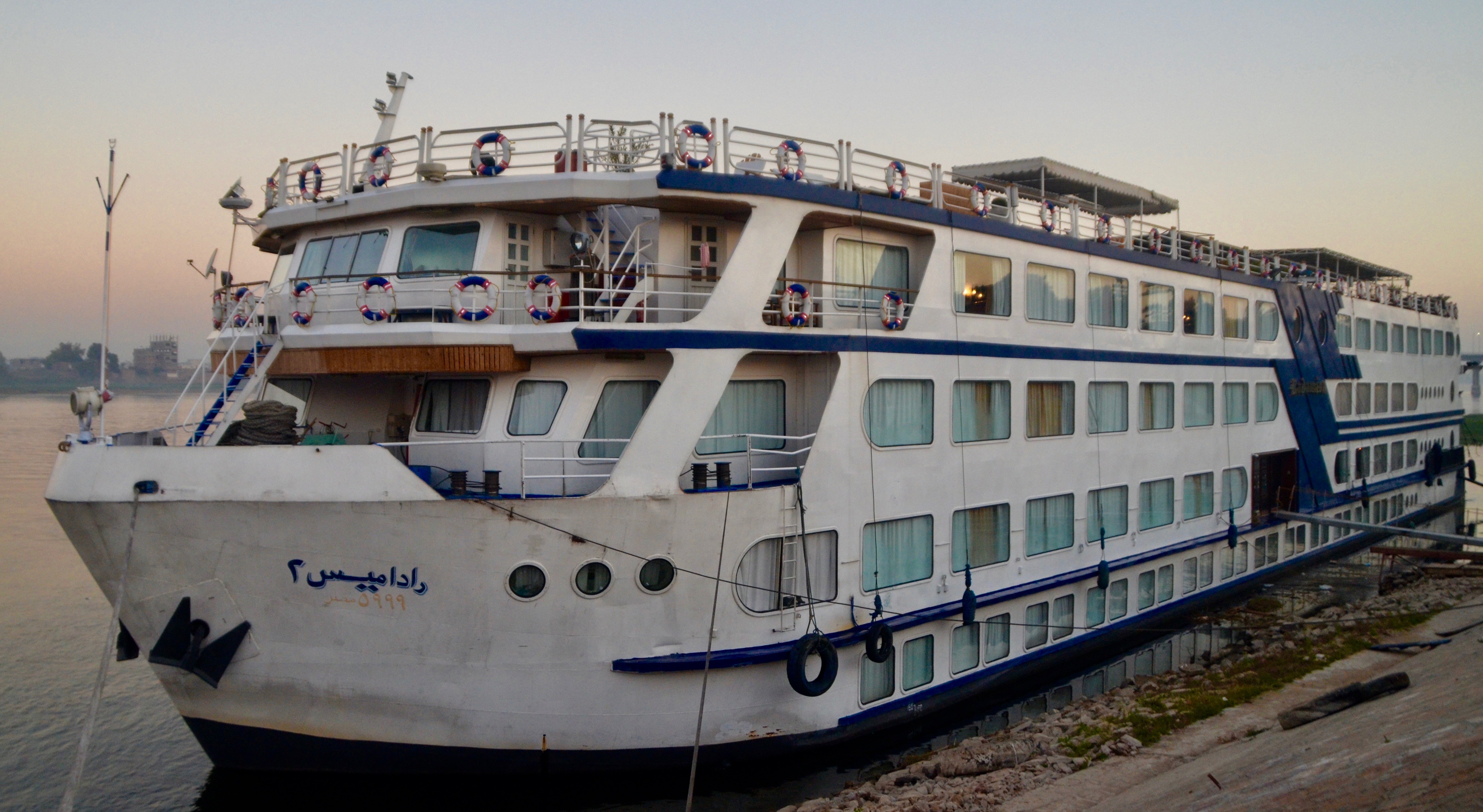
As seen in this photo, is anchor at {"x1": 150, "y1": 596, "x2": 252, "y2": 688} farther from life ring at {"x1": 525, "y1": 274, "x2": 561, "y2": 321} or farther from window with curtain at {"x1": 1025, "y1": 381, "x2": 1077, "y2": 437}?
window with curtain at {"x1": 1025, "y1": 381, "x2": 1077, "y2": 437}

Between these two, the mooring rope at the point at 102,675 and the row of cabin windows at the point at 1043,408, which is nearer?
the mooring rope at the point at 102,675

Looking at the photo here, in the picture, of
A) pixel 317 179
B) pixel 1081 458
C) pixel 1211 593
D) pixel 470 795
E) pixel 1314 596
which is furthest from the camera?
pixel 1314 596

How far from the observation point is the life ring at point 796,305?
12016mm

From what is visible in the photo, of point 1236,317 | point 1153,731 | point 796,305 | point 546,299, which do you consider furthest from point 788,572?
point 1236,317

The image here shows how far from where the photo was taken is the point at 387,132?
1463 cm

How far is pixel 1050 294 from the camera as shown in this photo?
52.7 ft

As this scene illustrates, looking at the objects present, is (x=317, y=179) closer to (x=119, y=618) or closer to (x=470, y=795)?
(x=119, y=618)

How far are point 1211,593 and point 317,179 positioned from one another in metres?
19.1

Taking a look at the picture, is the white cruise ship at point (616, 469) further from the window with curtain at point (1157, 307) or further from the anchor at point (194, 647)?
the window with curtain at point (1157, 307)

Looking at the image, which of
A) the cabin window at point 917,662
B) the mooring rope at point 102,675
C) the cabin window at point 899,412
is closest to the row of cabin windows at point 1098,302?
the cabin window at point 899,412

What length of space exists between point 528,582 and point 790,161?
629 centimetres

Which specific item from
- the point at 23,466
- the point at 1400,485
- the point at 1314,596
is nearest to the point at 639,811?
the point at 1314,596

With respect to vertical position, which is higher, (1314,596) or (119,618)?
(119,618)

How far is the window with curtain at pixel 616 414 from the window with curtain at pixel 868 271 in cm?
337
